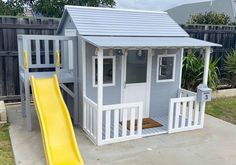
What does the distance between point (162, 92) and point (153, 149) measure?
196 cm

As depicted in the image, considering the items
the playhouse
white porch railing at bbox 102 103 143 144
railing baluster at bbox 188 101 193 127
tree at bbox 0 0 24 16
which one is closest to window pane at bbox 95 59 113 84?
the playhouse

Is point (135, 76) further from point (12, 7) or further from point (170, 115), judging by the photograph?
point (12, 7)

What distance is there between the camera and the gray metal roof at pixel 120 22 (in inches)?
207

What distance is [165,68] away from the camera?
20.7ft

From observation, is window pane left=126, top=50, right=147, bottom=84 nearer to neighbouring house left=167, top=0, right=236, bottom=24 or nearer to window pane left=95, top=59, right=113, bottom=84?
window pane left=95, top=59, right=113, bottom=84

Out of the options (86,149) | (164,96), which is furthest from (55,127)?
(164,96)

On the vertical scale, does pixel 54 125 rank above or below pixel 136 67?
below

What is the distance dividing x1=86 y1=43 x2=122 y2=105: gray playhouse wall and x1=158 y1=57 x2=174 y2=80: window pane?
3.69 ft

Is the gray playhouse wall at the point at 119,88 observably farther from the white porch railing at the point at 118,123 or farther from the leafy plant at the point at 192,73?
the leafy plant at the point at 192,73

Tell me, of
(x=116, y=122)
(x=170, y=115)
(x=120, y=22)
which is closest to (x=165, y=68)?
(x=170, y=115)

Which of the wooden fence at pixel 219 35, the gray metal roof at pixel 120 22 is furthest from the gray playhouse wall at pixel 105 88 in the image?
the wooden fence at pixel 219 35

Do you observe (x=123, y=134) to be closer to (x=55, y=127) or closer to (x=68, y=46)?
(x=55, y=127)

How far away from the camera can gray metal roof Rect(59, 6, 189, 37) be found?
207 inches

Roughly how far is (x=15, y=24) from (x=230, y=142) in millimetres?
5825
